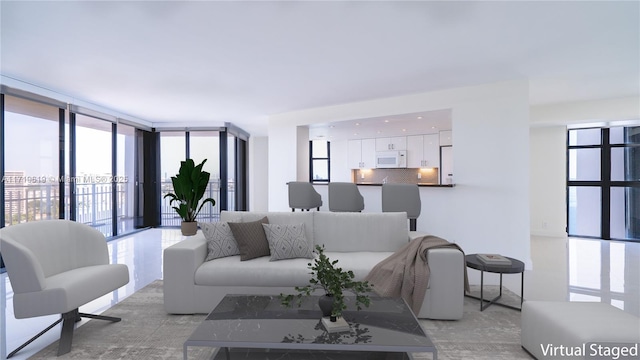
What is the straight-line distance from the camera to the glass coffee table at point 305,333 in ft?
6.02

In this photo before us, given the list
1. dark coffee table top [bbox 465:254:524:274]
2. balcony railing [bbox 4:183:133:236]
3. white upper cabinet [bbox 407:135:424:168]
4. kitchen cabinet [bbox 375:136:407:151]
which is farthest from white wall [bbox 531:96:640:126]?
balcony railing [bbox 4:183:133:236]

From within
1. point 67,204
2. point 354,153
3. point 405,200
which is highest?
→ point 354,153

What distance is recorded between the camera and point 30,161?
16.9 feet

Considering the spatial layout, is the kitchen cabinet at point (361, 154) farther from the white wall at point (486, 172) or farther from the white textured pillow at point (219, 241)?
the white textured pillow at point (219, 241)

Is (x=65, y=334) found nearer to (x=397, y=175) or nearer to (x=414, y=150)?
(x=414, y=150)

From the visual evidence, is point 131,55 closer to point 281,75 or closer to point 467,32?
point 281,75

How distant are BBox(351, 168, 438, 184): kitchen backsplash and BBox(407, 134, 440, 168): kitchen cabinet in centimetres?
35

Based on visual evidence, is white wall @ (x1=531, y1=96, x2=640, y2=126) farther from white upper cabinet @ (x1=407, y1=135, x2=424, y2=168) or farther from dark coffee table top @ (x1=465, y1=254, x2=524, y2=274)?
dark coffee table top @ (x1=465, y1=254, x2=524, y2=274)

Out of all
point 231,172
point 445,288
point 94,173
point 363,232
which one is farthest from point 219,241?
point 231,172

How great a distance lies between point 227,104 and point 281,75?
2231 mm

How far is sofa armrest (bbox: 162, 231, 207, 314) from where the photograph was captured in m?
2.97

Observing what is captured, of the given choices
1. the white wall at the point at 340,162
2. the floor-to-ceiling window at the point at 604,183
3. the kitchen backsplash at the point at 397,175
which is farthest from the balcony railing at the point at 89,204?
the floor-to-ceiling window at the point at 604,183

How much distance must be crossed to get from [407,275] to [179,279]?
193 centimetres

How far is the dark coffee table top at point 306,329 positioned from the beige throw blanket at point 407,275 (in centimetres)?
39
